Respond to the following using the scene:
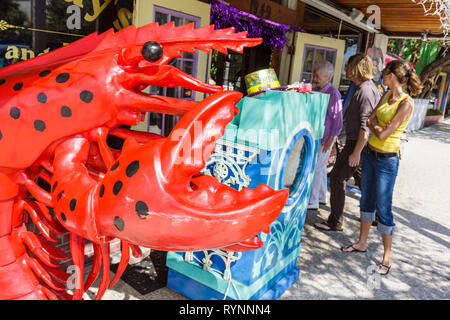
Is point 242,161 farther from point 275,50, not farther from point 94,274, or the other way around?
point 275,50

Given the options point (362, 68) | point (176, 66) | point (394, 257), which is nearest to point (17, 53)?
point (176, 66)

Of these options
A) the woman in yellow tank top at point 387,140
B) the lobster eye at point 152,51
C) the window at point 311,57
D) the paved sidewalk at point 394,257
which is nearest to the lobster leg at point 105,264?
the lobster eye at point 152,51

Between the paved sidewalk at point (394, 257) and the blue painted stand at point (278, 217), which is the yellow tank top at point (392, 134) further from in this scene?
the paved sidewalk at point (394, 257)

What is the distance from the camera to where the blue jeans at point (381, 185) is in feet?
10.5

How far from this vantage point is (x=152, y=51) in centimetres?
78

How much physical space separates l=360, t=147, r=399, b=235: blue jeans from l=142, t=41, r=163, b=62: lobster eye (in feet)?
9.61

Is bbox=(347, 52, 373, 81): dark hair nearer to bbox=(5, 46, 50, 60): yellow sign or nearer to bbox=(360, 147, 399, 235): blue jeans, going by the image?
bbox=(360, 147, 399, 235): blue jeans

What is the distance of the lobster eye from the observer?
78 cm

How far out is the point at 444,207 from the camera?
5691 mm

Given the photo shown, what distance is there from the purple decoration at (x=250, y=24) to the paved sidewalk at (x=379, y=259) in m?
2.66

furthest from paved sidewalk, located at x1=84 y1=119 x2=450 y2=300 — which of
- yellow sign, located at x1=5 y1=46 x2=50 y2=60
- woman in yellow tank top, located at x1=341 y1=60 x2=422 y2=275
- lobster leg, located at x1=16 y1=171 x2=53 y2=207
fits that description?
lobster leg, located at x1=16 y1=171 x2=53 y2=207

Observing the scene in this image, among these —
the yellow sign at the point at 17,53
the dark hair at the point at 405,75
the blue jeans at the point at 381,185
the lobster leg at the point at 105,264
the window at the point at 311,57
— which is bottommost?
the blue jeans at the point at 381,185

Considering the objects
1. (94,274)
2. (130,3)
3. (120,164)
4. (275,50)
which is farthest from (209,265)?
(275,50)

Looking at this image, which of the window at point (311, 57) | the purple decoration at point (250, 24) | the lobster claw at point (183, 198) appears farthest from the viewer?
the window at point (311, 57)
